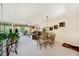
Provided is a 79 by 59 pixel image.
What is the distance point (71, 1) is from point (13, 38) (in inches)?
39.2

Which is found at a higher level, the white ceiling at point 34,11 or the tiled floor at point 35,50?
the white ceiling at point 34,11

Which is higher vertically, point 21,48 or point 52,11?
point 52,11

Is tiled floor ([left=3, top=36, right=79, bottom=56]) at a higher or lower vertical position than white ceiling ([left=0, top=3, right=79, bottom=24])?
lower

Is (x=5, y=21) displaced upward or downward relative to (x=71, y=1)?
downward

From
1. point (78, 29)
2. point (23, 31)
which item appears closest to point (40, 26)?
point (23, 31)

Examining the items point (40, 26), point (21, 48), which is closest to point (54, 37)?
point (40, 26)

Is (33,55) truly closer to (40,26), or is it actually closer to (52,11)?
(40,26)

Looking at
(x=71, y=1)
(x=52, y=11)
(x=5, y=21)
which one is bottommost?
(x=5, y=21)

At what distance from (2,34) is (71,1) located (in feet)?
3.62

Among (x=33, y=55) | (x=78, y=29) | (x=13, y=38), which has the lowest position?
(x=33, y=55)

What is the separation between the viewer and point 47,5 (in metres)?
2.00

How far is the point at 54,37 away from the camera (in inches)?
78.0

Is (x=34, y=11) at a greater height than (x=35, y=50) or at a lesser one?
greater

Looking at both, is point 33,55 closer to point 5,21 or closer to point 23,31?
point 23,31
